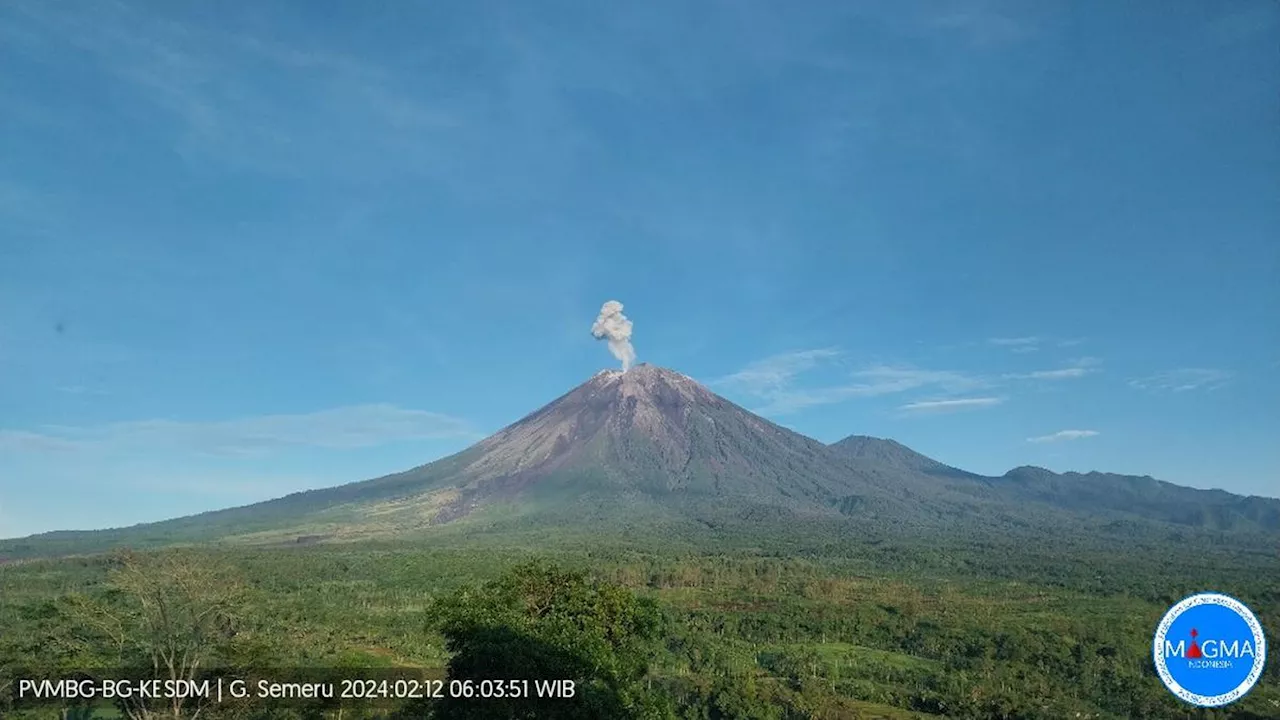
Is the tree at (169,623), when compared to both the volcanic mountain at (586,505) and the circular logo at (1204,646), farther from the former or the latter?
the volcanic mountain at (586,505)

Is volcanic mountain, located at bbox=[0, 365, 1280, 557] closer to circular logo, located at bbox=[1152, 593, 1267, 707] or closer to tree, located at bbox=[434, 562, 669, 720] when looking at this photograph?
tree, located at bbox=[434, 562, 669, 720]

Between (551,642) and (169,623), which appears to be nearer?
(551,642)

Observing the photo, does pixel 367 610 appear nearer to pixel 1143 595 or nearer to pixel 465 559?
pixel 465 559

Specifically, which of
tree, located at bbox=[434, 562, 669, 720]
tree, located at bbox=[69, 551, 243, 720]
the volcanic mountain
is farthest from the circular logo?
the volcanic mountain

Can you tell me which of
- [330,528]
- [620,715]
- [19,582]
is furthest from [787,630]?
[330,528]

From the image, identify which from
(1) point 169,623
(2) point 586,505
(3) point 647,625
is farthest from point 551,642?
(2) point 586,505

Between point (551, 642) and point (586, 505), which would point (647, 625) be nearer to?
point (551, 642)
